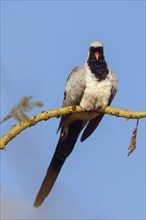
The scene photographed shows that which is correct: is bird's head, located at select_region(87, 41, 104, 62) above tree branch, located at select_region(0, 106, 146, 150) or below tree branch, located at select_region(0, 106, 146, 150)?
above

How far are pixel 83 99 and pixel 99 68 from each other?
0.58 metres

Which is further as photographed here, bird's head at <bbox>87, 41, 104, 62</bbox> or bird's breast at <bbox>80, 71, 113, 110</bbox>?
bird's head at <bbox>87, 41, 104, 62</bbox>

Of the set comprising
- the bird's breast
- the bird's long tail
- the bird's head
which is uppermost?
the bird's head

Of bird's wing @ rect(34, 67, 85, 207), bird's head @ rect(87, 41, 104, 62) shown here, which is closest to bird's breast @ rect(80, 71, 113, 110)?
bird's wing @ rect(34, 67, 85, 207)

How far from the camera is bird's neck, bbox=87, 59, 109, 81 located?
7764 mm

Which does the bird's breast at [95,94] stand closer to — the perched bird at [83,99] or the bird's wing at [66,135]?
the perched bird at [83,99]

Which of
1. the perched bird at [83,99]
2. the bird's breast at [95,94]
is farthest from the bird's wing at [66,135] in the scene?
the bird's breast at [95,94]

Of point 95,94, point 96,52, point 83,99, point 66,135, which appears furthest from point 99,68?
point 66,135

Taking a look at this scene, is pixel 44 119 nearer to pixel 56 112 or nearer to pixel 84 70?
pixel 56 112

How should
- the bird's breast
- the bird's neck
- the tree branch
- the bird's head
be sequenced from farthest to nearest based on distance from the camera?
the bird's head, the bird's neck, the bird's breast, the tree branch

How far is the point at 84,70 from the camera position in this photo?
786 centimetres

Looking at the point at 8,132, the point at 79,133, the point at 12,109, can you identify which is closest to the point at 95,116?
the point at 79,133

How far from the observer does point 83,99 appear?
7.66 metres

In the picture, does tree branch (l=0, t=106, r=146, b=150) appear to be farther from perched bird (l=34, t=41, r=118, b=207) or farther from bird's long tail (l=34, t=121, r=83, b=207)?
bird's long tail (l=34, t=121, r=83, b=207)
